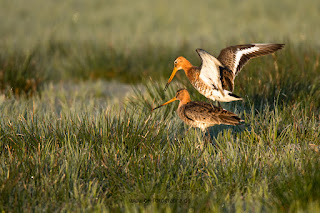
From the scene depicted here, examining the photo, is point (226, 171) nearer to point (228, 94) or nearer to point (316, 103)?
point (228, 94)

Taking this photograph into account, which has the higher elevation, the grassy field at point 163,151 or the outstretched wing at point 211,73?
the outstretched wing at point 211,73

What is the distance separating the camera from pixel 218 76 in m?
3.97

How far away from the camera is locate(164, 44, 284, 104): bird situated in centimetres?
397

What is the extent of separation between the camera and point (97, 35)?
12.8 metres

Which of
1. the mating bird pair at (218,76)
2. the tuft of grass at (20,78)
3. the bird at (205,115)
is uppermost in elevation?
the mating bird pair at (218,76)

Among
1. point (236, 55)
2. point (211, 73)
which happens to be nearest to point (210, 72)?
point (211, 73)

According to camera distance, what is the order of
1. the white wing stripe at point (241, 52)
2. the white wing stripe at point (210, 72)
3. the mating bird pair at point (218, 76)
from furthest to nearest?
the white wing stripe at point (241, 52) < the mating bird pair at point (218, 76) < the white wing stripe at point (210, 72)

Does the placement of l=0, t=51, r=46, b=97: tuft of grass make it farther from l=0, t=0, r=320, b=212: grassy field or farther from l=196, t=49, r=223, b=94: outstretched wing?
l=196, t=49, r=223, b=94: outstretched wing

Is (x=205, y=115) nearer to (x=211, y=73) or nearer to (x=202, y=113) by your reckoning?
(x=202, y=113)

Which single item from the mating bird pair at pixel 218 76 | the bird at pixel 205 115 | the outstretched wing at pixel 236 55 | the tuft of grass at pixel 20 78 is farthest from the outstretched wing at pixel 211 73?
the tuft of grass at pixel 20 78

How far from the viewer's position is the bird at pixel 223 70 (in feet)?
13.0

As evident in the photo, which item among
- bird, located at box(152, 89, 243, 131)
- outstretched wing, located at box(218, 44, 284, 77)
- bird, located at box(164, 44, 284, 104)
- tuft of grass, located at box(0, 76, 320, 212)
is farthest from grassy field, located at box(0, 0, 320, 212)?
outstretched wing, located at box(218, 44, 284, 77)

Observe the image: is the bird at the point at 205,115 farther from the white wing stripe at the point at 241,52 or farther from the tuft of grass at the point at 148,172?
the white wing stripe at the point at 241,52

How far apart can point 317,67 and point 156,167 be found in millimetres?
3731
